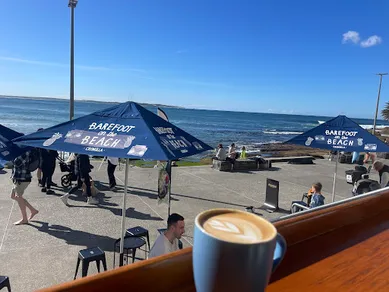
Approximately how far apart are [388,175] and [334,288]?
7.54m

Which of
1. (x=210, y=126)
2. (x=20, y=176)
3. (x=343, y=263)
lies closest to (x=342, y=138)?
(x=343, y=263)

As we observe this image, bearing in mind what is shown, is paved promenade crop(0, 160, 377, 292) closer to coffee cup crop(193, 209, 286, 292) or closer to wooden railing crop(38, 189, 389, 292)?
wooden railing crop(38, 189, 389, 292)

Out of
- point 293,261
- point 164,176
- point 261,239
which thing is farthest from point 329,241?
point 164,176

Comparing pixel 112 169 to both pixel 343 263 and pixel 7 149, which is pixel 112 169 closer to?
pixel 7 149

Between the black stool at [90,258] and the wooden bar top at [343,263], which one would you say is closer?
the wooden bar top at [343,263]

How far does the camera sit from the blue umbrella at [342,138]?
20.1ft

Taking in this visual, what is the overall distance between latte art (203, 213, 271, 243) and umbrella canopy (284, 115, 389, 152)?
242 inches

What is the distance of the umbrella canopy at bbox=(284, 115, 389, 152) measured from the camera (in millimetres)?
6114

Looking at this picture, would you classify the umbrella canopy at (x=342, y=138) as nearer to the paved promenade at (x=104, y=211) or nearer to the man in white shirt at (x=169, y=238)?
the paved promenade at (x=104, y=211)

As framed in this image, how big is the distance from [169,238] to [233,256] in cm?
301

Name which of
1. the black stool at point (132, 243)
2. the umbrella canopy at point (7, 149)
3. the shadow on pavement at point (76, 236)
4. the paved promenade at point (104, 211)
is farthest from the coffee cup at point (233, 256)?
the shadow on pavement at point (76, 236)

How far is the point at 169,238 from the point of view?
139 inches

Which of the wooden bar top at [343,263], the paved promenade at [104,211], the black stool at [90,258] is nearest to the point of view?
the wooden bar top at [343,263]

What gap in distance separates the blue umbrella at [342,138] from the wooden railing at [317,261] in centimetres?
460
